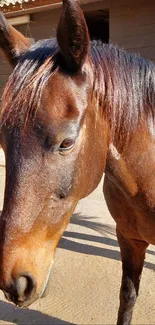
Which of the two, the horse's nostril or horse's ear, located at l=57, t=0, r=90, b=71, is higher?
horse's ear, located at l=57, t=0, r=90, b=71

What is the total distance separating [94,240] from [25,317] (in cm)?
157

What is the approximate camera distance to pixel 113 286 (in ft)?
11.3

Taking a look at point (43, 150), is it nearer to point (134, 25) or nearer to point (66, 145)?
point (66, 145)

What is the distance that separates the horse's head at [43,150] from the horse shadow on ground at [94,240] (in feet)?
8.42

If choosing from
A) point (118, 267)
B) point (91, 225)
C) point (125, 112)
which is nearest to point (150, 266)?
point (118, 267)

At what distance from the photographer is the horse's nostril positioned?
1364 mm

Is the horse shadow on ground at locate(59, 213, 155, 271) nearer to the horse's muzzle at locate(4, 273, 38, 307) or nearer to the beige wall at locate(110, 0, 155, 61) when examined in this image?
the horse's muzzle at locate(4, 273, 38, 307)

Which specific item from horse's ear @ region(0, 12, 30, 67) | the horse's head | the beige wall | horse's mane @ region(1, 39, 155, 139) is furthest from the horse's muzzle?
the beige wall

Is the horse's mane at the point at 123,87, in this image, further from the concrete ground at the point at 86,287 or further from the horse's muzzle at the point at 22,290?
the concrete ground at the point at 86,287

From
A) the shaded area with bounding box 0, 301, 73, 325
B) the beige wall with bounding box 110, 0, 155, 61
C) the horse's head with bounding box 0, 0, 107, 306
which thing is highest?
the horse's head with bounding box 0, 0, 107, 306

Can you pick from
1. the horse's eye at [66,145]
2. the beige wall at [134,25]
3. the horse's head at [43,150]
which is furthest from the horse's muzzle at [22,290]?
the beige wall at [134,25]

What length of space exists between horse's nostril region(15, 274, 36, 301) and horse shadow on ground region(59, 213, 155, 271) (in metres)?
2.57

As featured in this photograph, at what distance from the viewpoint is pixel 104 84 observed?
1666 millimetres

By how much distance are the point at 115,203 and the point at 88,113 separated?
85 centimetres
